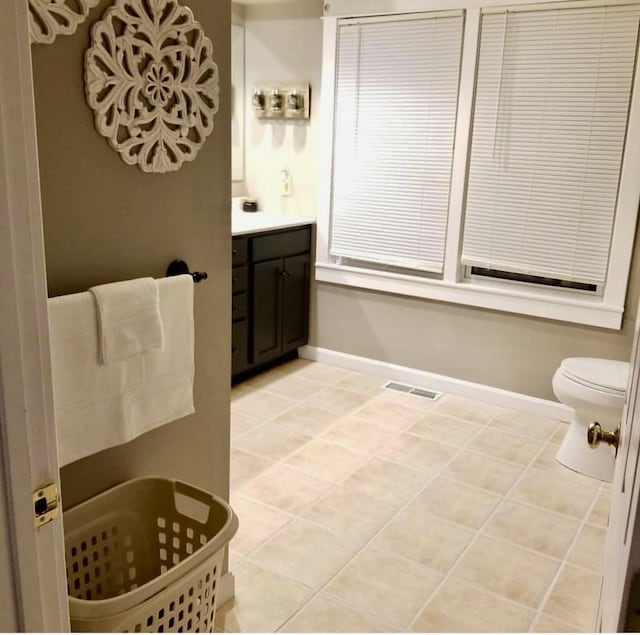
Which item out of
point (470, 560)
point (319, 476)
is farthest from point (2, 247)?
point (319, 476)

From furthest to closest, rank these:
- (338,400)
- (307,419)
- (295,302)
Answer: (295,302) < (338,400) < (307,419)

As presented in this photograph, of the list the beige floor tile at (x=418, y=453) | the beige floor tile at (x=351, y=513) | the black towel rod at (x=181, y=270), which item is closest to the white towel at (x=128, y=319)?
the black towel rod at (x=181, y=270)

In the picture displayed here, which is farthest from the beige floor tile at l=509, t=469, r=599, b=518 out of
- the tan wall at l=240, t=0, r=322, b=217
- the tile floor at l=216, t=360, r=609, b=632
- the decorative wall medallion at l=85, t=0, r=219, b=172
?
the tan wall at l=240, t=0, r=322, b=217

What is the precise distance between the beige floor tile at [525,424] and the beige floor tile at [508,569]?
0.99 m

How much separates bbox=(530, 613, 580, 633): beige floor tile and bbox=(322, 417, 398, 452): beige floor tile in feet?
3.93

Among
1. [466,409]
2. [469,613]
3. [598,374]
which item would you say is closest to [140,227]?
[469,613]

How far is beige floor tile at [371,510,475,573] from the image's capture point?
244cm

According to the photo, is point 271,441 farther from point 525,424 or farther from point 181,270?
point 181,270

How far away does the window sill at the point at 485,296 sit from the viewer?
11.1 ft

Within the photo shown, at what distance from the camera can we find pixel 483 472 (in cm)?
305

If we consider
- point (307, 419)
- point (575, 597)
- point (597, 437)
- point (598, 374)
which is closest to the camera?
point (597, 437)

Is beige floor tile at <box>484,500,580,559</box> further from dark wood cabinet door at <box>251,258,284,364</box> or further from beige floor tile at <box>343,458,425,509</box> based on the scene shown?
dark wood cabinet door at <box>251,258,284,364</box>

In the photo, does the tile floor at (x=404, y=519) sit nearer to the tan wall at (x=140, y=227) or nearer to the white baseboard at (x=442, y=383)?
the white baseboard at (x=442, y=383)

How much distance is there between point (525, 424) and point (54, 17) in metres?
2.91
